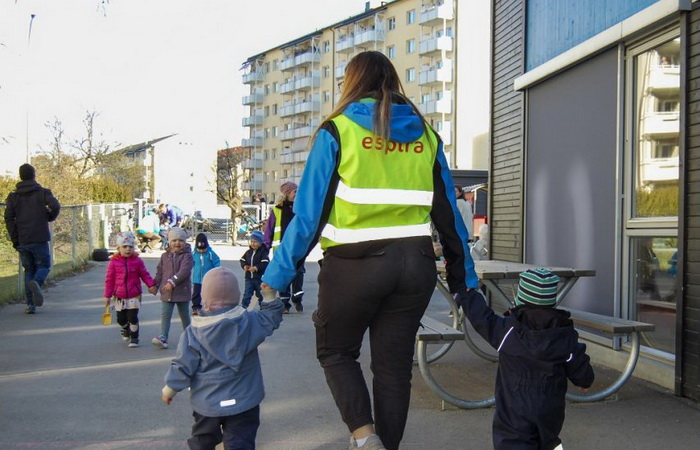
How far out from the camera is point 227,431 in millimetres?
3951

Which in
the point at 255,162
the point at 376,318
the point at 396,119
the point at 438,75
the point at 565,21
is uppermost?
the point at 438,75

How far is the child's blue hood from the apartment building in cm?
5348

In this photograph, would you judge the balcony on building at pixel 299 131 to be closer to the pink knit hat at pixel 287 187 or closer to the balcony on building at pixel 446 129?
the balcony on building at pixel 446 129

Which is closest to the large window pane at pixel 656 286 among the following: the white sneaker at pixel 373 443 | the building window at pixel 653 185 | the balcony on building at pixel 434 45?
the building window at pixel 653 185

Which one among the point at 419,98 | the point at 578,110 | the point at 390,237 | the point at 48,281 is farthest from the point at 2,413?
the point at 419,98

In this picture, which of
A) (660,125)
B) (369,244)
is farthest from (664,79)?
(369,244)

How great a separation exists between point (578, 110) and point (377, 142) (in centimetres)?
473

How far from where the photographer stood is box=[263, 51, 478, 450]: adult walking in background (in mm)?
3621

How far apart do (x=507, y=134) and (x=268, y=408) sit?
540 cm

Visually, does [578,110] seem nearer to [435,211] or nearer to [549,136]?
[549,136]

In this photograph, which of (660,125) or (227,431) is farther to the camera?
(660,125)

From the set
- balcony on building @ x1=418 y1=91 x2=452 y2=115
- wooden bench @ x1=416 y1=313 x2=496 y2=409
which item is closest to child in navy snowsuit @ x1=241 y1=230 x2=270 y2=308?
wooden bench @ x1=416 y1=313 x2=496 y2=409

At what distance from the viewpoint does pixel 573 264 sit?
308 inches

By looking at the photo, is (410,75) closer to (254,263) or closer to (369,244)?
(254,263)
